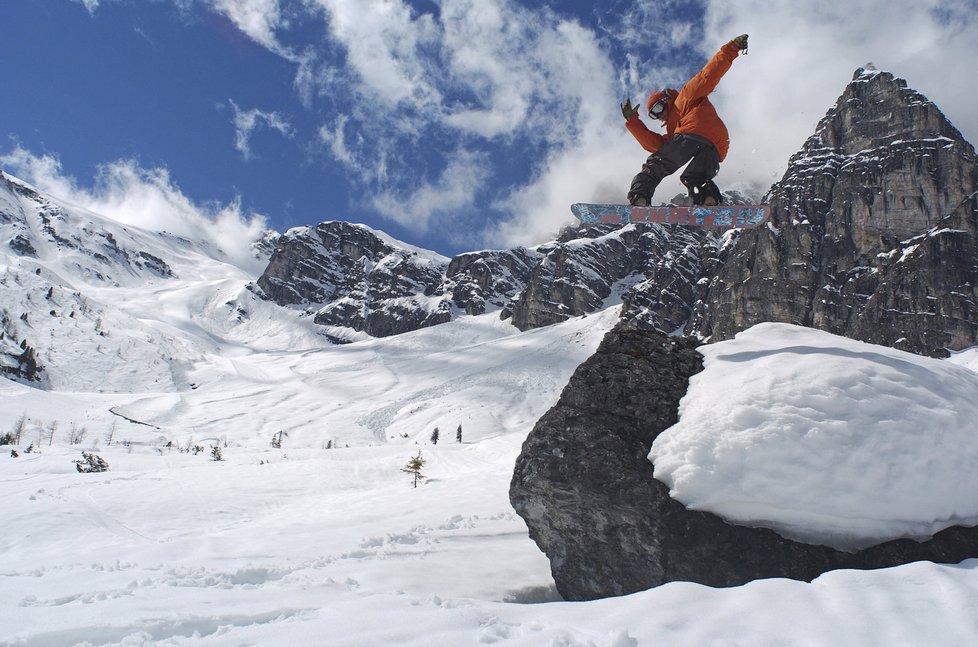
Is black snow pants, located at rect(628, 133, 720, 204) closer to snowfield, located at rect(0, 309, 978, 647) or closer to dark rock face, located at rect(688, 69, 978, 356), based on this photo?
snowfield, located at rect(0, 309, 978, 647)

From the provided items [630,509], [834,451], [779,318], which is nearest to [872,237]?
[779,318]

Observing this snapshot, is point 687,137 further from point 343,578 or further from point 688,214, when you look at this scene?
point 343,578

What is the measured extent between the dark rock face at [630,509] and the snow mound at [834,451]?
194mm

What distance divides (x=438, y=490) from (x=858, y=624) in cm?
1441

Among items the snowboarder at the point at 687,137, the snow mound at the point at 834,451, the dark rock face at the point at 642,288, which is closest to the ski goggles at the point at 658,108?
the snowboarder at the point at 687,137

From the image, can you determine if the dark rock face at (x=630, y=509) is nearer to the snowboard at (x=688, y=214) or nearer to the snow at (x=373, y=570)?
the snow at (x=373, y=570)

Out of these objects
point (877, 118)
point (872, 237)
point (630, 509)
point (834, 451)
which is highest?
point (877, 118)

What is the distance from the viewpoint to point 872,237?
105688mm

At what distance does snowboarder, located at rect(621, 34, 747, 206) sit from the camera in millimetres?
8758

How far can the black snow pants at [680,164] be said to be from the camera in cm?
908

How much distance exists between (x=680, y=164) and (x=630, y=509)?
592cm

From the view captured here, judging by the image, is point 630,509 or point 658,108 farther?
point 658,108

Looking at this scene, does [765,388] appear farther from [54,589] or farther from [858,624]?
[54,589]

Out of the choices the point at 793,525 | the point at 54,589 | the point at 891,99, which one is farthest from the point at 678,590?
the point at 891,99
